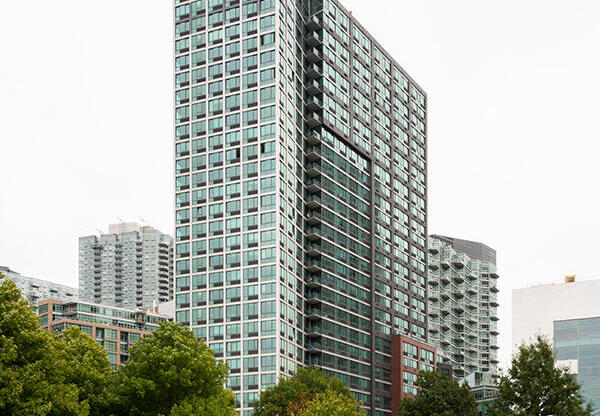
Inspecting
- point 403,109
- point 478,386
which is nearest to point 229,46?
point 403,109

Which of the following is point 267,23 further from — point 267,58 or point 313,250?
point 313,250

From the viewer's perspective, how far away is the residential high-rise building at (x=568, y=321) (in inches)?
5207

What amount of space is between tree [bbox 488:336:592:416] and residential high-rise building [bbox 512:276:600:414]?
73995 millimetres

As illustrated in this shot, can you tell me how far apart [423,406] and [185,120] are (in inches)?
2705

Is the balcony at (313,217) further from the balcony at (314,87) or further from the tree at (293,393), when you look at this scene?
the tree at (293,393)

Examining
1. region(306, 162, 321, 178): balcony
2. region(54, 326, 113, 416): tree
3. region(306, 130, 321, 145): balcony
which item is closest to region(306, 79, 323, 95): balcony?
region(306, 130, 321, 145): balcony

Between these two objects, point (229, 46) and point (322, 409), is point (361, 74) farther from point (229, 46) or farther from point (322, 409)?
point (322, 409)

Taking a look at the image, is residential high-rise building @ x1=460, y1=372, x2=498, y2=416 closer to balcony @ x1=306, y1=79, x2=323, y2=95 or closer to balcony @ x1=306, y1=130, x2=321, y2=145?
balcony @ x1=306, y1=130, x2=321, y2=145

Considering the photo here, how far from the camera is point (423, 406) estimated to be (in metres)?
81.4

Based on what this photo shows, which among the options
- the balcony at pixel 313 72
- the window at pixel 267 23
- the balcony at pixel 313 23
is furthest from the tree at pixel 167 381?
the balcony at pixel 313 23

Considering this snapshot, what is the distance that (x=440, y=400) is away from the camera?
80.6 m

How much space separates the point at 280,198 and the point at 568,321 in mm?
52054

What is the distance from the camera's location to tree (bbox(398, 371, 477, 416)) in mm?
80438

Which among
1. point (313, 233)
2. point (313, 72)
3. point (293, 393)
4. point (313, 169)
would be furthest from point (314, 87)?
point (293, 393)
